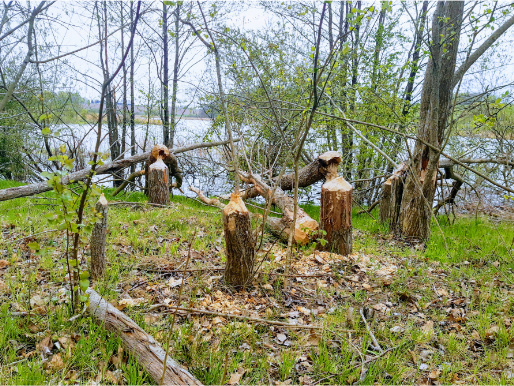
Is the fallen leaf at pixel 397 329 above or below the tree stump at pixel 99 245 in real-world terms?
below

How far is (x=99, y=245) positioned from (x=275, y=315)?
6.45 ft

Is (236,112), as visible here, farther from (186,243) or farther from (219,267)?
(219,267)

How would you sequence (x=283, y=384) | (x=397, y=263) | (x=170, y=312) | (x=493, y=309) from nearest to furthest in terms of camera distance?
(x=283, y=384) → (x=170, y=312) → (x=493, y=309) → (x=397, y=263)

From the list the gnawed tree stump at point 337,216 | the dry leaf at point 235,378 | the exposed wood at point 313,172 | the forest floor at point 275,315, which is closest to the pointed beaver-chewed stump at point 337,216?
the gnawed tree stump at point 337,216

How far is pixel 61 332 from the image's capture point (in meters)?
2.58

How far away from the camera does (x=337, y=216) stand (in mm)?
4871

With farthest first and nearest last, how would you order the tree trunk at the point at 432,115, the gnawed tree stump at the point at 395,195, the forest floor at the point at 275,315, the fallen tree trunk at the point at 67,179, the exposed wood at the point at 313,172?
the gnawed tree stump at the point at 395,195, the fallen tree trunk at the point at 67,179, the exposed wood at the point at 313,172, the tree trunk at the point at 432,115, the forest floor at the point at 275,315

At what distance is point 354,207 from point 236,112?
453 centimetres

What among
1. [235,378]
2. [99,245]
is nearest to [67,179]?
[99,245]

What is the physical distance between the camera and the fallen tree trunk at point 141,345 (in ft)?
6.98

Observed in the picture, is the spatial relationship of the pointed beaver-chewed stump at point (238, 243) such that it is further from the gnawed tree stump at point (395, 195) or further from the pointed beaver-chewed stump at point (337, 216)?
the gnawed tree stump at point (395, 195)

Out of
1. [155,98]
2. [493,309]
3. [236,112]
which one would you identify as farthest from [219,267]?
[155,98]

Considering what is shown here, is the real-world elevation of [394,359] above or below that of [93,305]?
below

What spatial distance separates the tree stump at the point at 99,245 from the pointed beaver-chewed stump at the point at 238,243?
1276 millimetres
